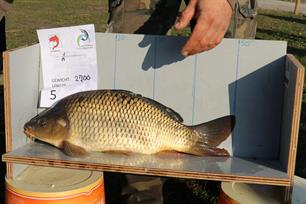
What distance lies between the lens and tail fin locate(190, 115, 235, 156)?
7.09ft

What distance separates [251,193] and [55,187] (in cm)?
73

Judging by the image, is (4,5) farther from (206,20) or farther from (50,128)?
(206,20)

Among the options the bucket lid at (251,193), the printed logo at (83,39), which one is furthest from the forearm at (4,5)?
the bucket lid at (251,193)

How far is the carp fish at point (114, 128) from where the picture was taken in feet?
6.99

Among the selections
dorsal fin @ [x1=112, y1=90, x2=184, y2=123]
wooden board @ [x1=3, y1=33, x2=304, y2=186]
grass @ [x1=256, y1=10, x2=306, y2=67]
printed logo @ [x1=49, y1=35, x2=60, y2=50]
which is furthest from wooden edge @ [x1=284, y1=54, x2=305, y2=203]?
grass @ [x1=256, y1=10, x2=306, y2=67]

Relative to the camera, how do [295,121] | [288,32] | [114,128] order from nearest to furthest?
1. [295,121]
2. [114,128]
3. [288,32]

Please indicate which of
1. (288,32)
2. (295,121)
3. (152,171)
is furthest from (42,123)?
(288,32)

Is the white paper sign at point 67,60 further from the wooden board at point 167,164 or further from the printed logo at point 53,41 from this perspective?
the wooden board at point 167,164

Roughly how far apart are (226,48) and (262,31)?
28.6ft

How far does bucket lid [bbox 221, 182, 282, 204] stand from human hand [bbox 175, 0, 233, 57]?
21.4 inches

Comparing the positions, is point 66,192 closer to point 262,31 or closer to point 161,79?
point 161,79

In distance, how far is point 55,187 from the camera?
2.01 meters

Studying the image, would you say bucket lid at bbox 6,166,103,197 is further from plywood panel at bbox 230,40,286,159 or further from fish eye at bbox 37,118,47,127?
plywood panel at bbox 230,40,286,159

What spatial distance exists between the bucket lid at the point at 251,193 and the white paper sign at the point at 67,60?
0.76 metres
